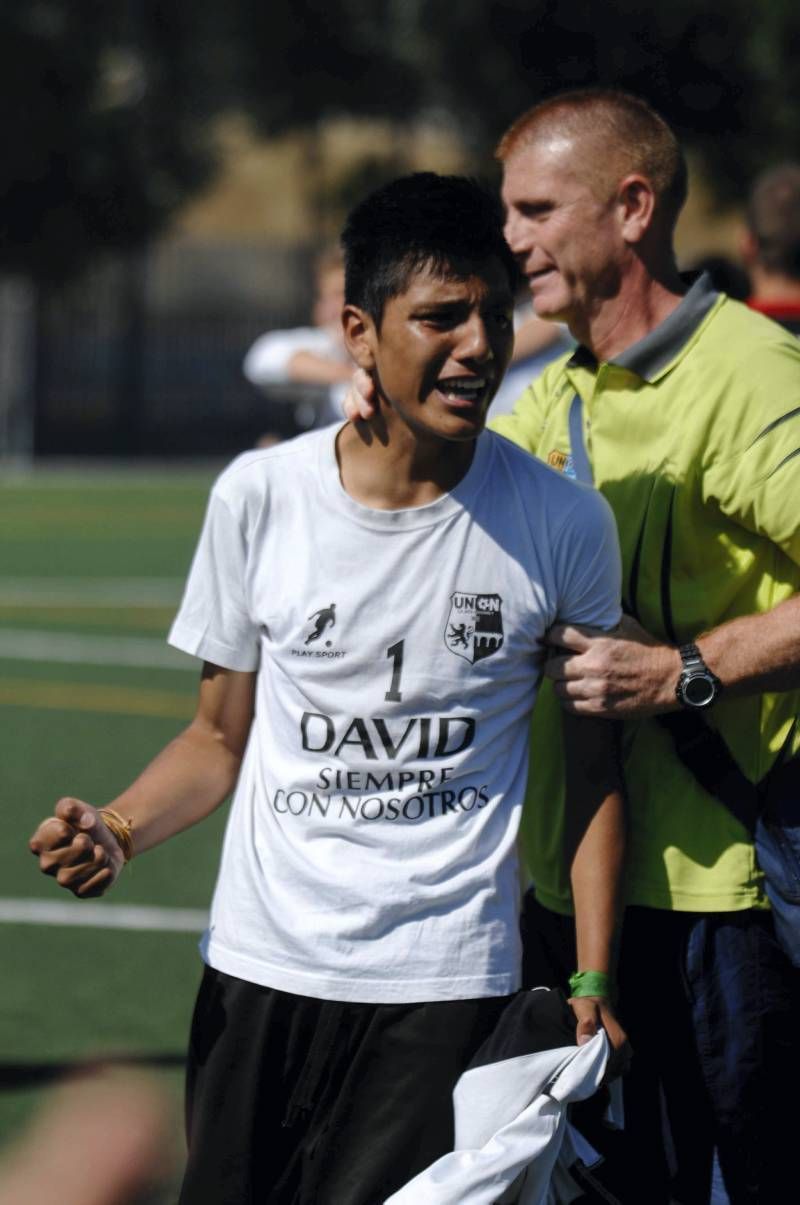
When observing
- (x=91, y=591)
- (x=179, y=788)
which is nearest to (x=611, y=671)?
(x=179, y=788)

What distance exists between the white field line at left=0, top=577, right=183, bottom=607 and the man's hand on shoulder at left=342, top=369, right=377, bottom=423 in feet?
43.0

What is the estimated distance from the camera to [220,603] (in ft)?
11.9

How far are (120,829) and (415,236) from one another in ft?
3.53

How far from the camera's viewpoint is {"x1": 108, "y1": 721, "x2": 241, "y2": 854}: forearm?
11.9 feet

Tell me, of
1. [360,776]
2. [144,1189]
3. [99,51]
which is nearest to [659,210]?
[360,776]

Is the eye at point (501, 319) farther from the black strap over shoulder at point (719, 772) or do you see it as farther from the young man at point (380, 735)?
the black strap over shoulder at point (719, 772)

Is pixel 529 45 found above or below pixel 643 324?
above

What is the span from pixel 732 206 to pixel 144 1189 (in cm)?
4141

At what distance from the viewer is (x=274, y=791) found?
3561mm

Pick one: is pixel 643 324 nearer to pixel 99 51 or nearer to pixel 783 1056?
pixel 783 1056

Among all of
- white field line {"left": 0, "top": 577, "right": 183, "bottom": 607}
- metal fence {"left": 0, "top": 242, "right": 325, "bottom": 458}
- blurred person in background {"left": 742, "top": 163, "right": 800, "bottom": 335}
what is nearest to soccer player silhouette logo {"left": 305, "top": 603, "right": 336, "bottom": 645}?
blurred person in background {"left": 742, "top": 163, "right": 800, "bottom": 335}

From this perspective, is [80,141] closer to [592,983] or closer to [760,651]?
[760,651]

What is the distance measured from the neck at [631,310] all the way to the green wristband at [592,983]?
3.83 feet

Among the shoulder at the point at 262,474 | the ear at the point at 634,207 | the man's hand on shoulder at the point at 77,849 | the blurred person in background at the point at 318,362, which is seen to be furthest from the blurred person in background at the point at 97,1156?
the blurred person in background at the point at 318,362
